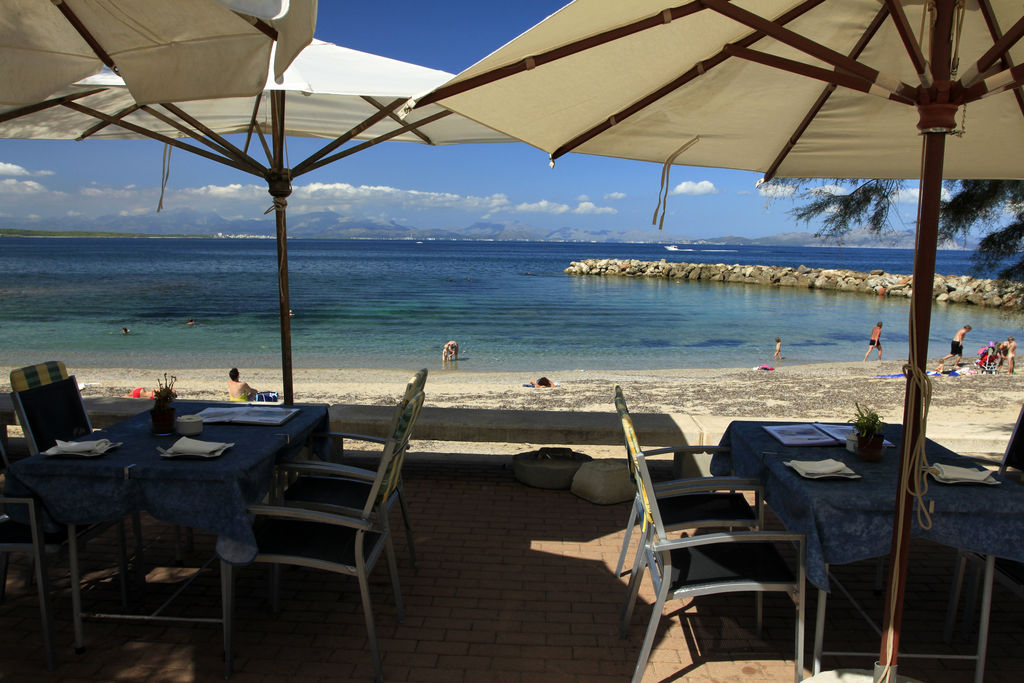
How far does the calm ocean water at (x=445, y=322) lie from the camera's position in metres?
19.7

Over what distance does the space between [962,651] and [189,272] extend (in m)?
58.1

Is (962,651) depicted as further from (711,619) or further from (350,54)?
(350,54)

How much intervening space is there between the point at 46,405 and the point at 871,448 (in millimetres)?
3900

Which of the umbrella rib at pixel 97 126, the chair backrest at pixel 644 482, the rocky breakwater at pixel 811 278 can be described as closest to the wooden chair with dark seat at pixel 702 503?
the chair backrest at pixel 644 482

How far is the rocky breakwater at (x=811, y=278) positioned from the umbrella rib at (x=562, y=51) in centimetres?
3395

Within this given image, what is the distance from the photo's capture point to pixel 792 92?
10.1 feet

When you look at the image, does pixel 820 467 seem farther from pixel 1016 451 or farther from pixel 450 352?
pixel 450 352

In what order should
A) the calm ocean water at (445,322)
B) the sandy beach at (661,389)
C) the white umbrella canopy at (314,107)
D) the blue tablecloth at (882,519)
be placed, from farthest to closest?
1. the calm ocean water at (445,322)
2. the sandy beach at (661,389)
3. the white umbrella canopy at (314,107)
4. the blue tablecloth at (882,519)

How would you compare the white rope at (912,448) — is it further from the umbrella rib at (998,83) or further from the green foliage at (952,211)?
the green foliage at (952,211)

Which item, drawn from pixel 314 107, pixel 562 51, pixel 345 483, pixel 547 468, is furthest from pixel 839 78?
pixel 314 107

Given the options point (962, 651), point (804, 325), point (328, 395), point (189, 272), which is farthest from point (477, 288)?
point (962, 651)

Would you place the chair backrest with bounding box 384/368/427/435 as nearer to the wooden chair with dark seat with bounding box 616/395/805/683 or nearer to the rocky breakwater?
the wooden chair with dark seat with bounding box 616/395/805/683

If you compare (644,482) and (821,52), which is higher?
(821,52)

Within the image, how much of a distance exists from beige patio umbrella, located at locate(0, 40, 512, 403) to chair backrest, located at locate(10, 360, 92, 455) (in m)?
1.20
